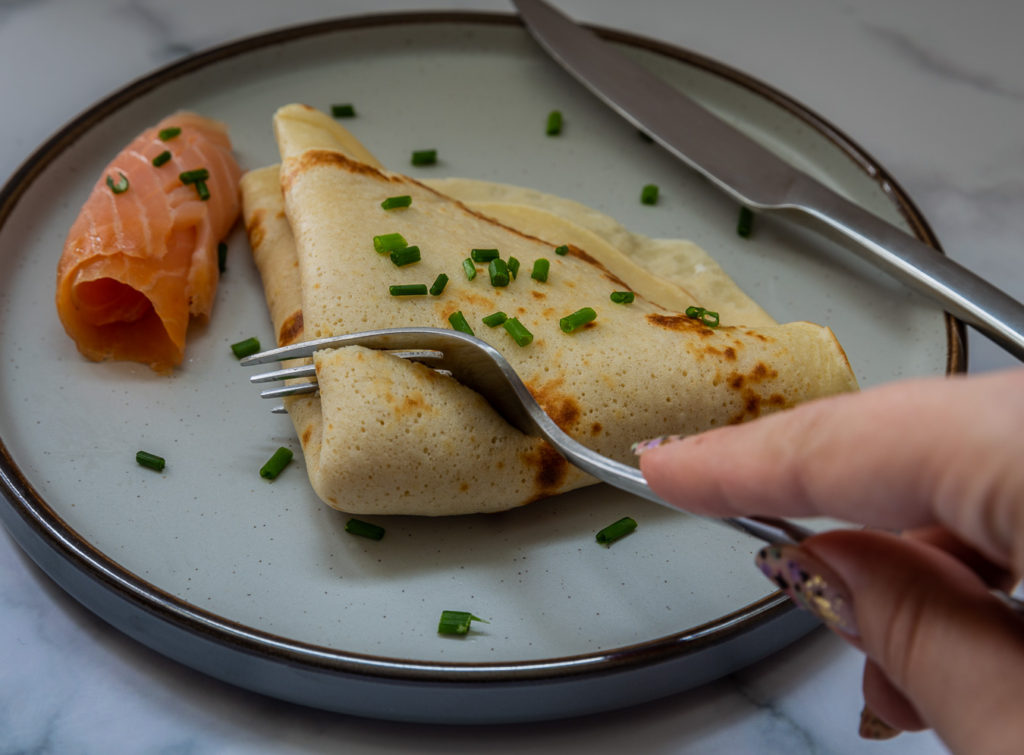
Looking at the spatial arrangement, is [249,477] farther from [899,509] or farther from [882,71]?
[882,71]

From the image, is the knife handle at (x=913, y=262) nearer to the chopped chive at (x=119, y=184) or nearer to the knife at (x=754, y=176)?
the knife at (x=754, y=176)

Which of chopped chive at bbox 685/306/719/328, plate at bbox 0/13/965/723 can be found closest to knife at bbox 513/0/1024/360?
plate at bbox 0/13/965/723

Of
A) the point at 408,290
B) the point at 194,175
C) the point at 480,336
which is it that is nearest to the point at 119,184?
the point at 194,175

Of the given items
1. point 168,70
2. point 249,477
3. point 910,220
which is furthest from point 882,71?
point 249,477

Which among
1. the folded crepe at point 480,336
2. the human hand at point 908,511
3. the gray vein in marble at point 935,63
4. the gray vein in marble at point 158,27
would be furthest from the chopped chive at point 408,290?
the gray vein in marble at point 935,63

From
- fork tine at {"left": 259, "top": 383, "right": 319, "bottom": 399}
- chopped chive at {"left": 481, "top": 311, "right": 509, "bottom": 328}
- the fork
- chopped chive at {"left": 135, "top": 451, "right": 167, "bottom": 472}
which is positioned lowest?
chopped chive at {"left": 135, "top": 451, "right": 167, "bottom": 472}

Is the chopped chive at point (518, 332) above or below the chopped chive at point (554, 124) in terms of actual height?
below

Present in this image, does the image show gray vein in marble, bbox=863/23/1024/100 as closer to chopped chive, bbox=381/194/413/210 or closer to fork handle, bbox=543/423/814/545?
chopped chive, bbox=381/194/413/210
